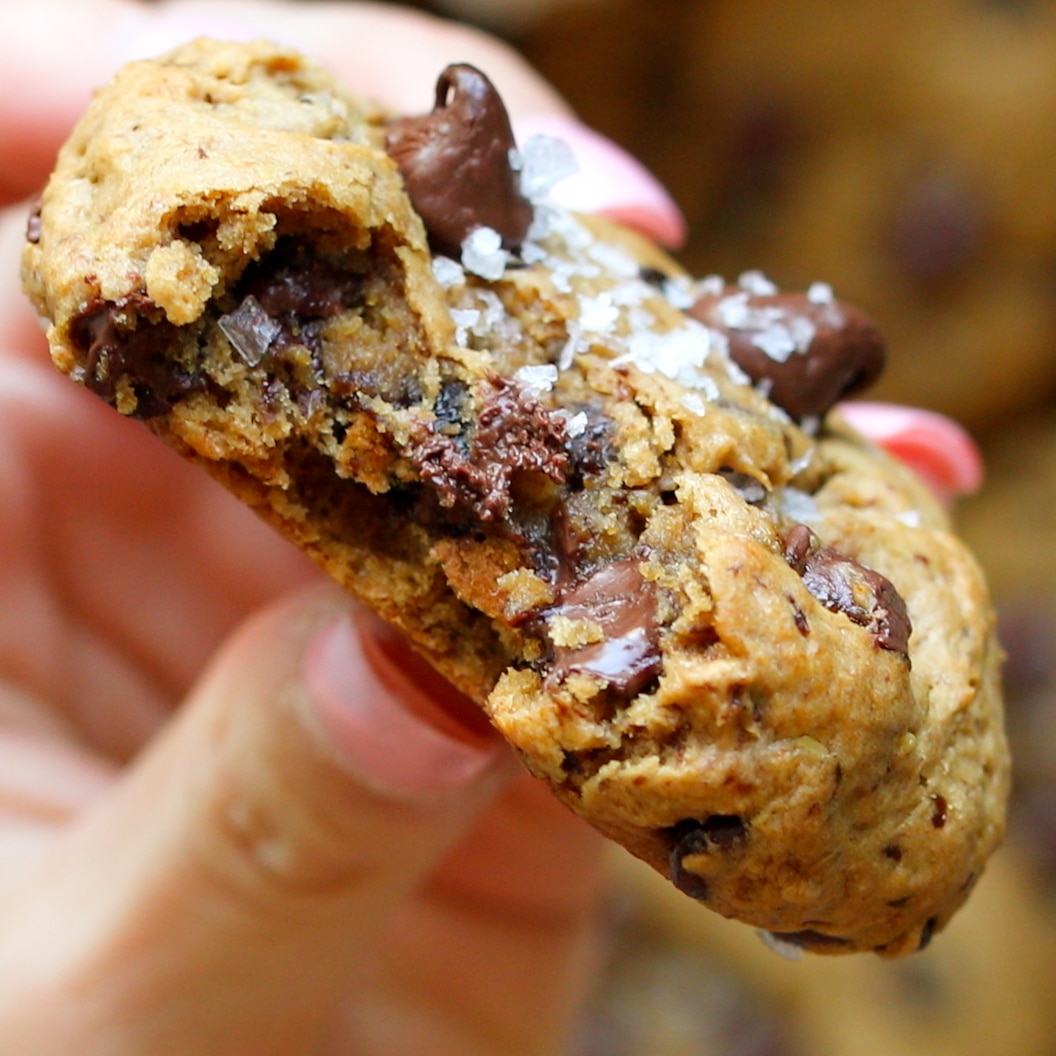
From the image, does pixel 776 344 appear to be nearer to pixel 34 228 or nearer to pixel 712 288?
pixel 712 288

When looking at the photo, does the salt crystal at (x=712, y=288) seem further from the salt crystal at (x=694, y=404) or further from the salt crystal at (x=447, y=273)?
the salt crystal at (x=447, y=273)

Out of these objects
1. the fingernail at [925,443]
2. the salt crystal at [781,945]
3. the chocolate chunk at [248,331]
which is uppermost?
the chocolate chunk at [248,331]

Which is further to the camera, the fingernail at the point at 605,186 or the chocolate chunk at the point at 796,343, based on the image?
the fingernail at the point at 605,186

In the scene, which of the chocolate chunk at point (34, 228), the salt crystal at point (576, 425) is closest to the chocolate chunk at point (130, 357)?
the chocolate chunk at point (34, 228)

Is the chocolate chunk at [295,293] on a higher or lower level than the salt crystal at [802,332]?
lower

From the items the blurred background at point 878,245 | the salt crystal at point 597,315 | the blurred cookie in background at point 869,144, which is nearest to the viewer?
the salt crystal at point 597,315

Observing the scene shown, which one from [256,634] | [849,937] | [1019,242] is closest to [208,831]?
[256,634]

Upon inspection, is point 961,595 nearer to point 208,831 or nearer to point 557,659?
point 557,659

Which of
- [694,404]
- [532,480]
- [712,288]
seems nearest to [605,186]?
[712,288]
